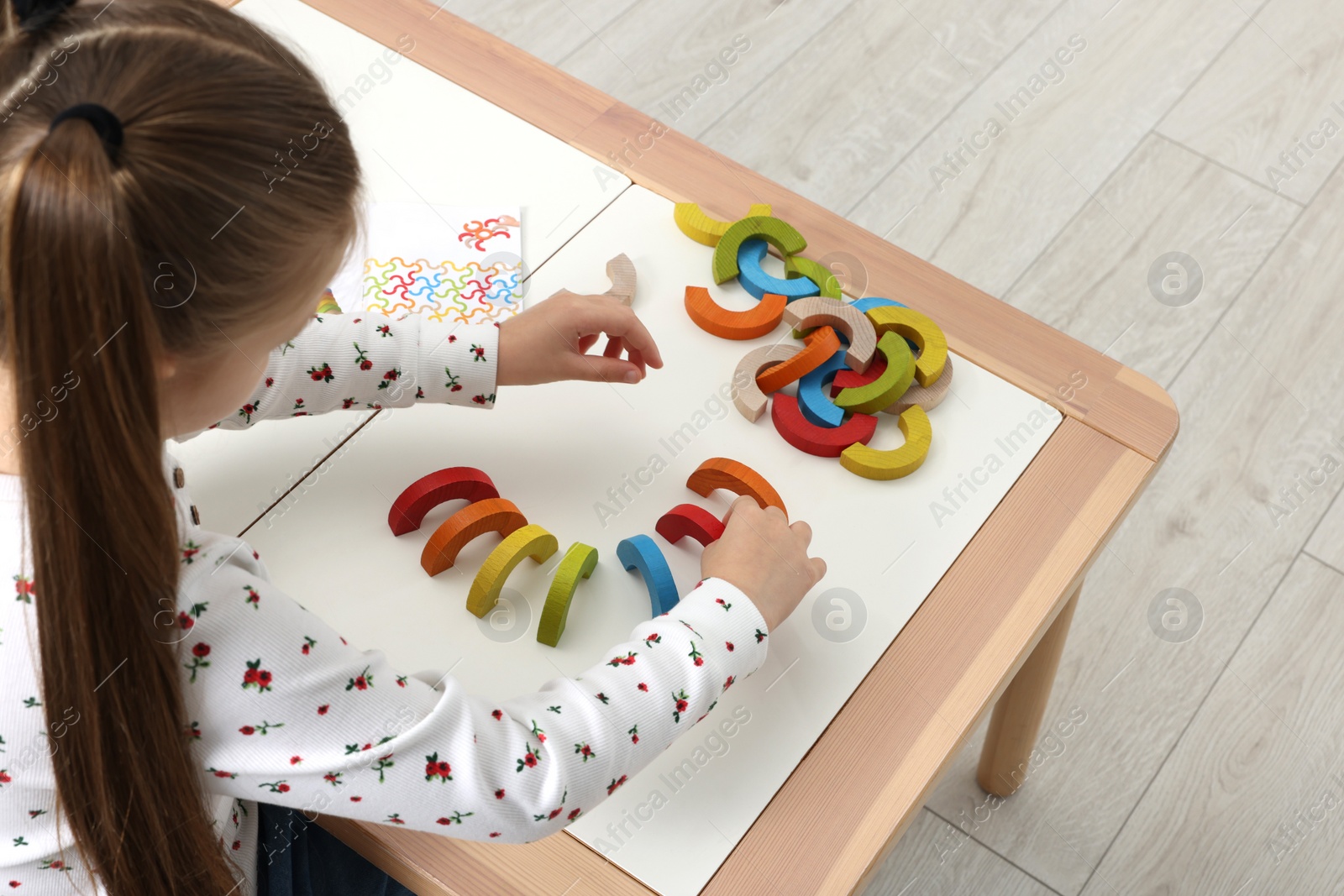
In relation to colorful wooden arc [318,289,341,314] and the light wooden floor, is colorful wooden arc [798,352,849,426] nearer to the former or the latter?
colorful wooden arc [318,289,341,314]

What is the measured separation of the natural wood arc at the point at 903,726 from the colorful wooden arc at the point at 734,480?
126 millimetres

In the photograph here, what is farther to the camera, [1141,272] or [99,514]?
[1141,272]

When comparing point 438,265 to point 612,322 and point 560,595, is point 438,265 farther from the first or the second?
point 560,595

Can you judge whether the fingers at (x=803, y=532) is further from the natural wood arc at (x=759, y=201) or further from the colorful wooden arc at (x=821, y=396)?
the natural wood arc at (x=759, y=201)

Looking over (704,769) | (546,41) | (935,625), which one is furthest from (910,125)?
(704,769)

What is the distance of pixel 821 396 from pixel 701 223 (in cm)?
19

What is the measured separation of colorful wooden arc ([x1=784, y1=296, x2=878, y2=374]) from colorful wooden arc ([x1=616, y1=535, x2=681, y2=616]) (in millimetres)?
220

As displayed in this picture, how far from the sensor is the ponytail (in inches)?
17.8

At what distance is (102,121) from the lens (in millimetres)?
455

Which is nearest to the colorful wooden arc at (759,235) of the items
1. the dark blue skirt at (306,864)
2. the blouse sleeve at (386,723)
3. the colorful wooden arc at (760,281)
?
the colorful wooden arc at (760,281)

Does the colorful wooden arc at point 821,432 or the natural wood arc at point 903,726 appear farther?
the colorful wooden arc at point 821,432

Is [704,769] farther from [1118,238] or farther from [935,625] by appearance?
[1118,238]

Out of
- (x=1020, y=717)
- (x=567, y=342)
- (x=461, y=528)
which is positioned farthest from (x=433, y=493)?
(x=1020, y=717)

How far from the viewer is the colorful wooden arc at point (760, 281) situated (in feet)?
2.95
